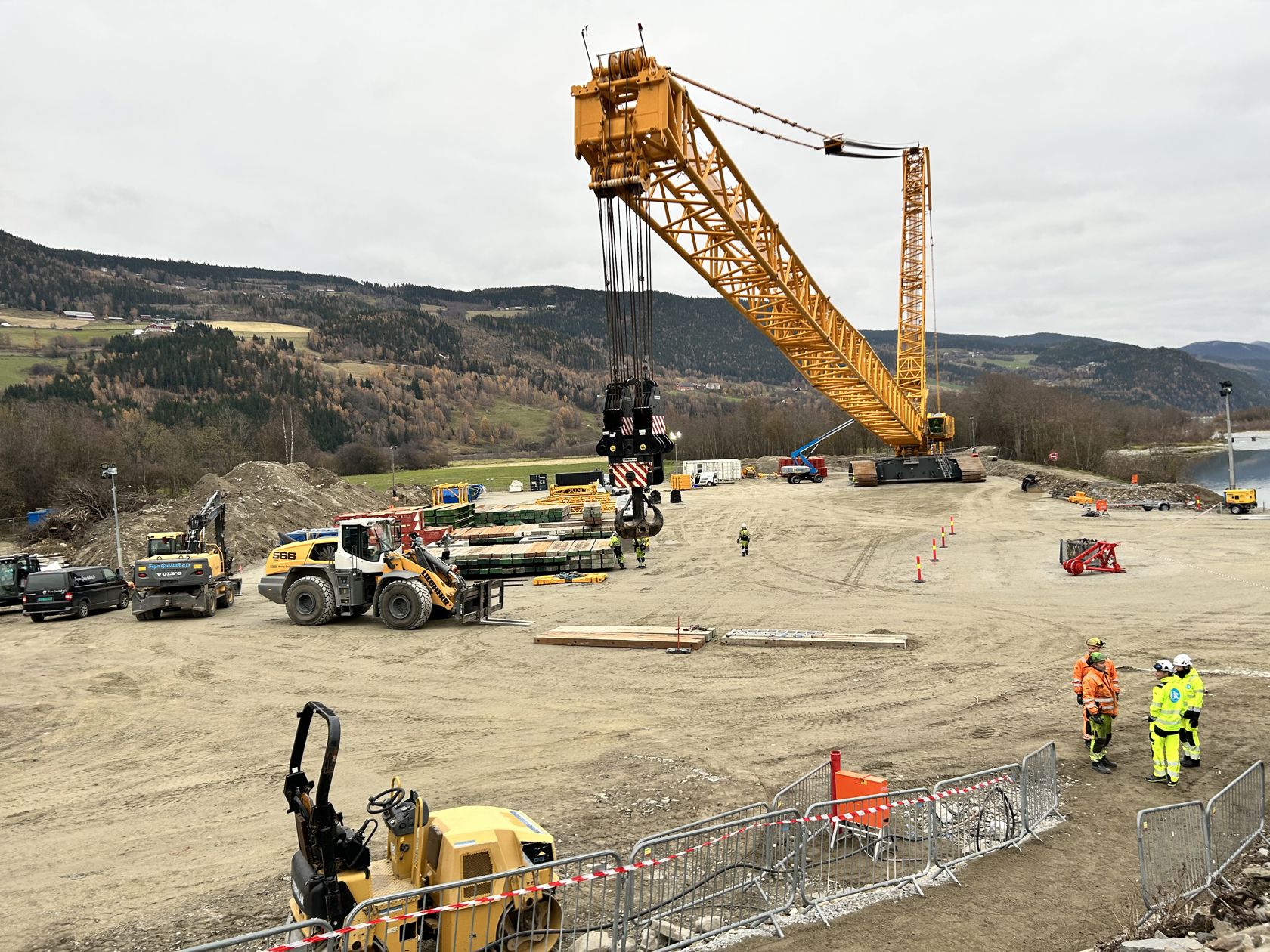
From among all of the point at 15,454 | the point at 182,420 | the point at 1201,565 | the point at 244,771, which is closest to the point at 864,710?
the point at 244,771

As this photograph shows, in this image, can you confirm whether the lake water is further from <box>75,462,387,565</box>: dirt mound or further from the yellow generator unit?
<box>75,462,387,565</box>: dirt mound

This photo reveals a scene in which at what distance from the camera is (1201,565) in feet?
69.8

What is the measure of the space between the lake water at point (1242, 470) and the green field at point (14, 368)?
135 meters

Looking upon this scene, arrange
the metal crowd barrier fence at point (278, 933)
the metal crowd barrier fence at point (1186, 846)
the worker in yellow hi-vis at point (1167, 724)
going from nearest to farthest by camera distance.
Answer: the metal crowd barrier fence at point (278, 933) → the metal crowd barrier fence at point (1186, 846) → the worker in yellow hi-vis at point (1167, 724)

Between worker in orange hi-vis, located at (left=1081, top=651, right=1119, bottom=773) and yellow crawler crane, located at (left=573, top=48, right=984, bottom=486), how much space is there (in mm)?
15028

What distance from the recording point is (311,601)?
18.5m

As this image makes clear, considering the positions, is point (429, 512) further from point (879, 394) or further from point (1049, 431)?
point (1049, 431)

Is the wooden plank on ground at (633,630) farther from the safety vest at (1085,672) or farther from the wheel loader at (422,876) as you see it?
the wheel loader at (422,876)

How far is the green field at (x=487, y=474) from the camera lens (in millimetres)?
75688

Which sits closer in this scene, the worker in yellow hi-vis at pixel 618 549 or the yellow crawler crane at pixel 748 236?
the yellow crawler crane at pixel 748 236

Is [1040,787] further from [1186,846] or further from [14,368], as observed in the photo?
[14,368]

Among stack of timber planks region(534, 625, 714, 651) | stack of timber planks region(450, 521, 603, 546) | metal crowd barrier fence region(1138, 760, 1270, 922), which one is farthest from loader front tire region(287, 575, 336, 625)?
metal crowd barrier fence region(1138, 760, 1270, 922)

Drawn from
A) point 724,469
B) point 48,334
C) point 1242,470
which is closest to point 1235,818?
point 724,469

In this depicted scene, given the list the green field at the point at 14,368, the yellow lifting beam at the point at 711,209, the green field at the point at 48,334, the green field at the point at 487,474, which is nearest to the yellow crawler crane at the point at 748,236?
the yellow lifting beam at the point at 711,209
